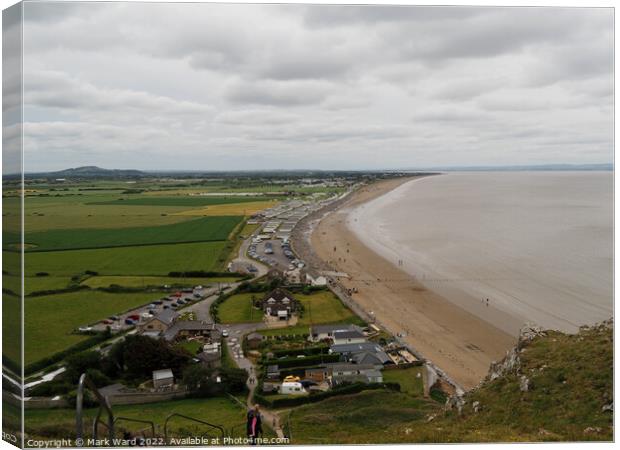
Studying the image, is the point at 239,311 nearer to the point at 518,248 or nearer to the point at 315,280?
the point at 315,280

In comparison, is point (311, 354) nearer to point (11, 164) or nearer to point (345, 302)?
point (345, 302)

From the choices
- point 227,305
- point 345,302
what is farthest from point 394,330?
point 227,305

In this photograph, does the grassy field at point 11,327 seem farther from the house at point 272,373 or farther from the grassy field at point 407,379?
the grassy field at point 407,379

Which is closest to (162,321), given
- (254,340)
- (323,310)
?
(254,340)

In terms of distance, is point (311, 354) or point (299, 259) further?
point (299, 259)

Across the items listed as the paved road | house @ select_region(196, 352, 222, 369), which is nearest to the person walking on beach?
house @ select_region(196, 352, 222, 369)

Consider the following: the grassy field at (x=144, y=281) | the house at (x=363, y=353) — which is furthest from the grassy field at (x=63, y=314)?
the house at (x=363, y=353)
